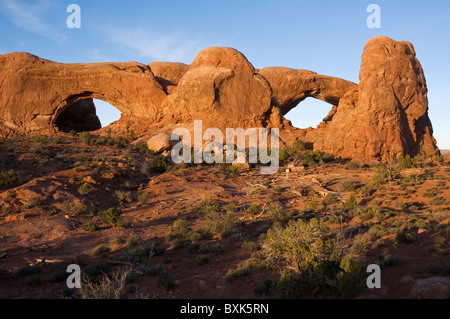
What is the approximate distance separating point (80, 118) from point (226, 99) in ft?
A: 56.3

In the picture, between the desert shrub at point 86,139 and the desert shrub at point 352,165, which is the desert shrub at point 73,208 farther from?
the desert shrub at point 352,165

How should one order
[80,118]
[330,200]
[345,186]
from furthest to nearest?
[80,118] → [345,186] → [330,200]

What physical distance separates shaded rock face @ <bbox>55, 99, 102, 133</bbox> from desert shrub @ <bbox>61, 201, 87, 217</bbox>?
2156 cm

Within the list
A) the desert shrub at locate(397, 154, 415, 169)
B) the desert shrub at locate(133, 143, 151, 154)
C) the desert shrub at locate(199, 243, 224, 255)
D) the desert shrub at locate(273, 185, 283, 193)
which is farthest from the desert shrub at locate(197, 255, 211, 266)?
the desert shrub at locate(133, 143, 151, 154)

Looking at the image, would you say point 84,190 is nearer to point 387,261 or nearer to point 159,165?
point 159,165

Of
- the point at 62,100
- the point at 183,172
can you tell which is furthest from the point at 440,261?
the point at 62,100

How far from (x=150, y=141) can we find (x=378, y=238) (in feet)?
61.0

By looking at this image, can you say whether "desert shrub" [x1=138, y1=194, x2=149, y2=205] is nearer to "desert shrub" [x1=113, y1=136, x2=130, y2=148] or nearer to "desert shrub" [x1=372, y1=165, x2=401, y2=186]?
"desert shrub" [x1=372, y1=165, x2=401, y2=186]

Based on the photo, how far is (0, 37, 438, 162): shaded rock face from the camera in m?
21.3

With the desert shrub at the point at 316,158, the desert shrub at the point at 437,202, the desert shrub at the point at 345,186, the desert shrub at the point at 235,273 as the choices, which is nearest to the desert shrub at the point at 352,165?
the desert shrub at the point at 316,158

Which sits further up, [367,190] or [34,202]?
[367,190]

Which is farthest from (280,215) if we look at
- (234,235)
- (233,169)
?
(233,169)

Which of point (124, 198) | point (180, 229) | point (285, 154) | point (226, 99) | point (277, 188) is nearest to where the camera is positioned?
point (180, 229)

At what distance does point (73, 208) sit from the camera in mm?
12156
